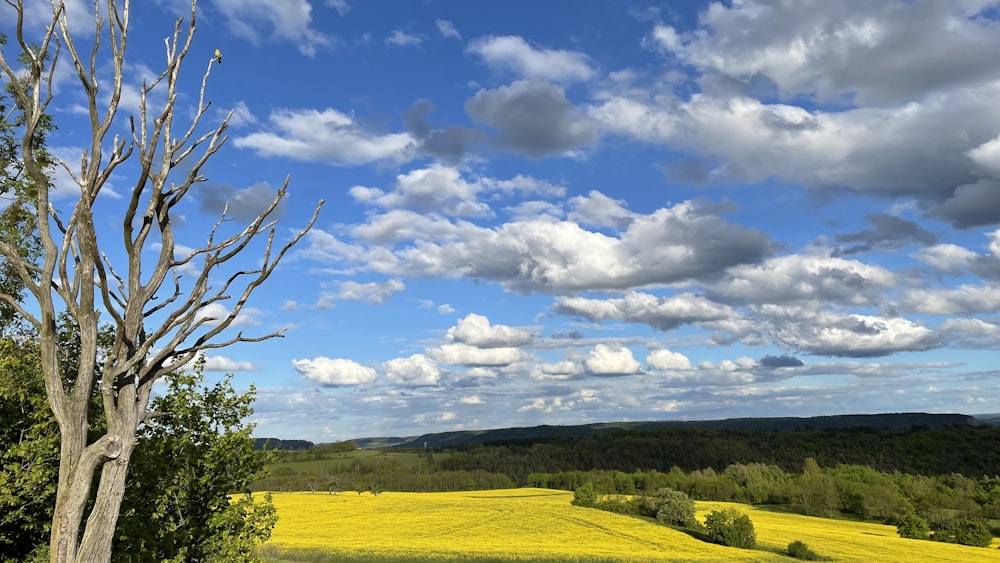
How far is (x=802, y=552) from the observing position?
2125 inches

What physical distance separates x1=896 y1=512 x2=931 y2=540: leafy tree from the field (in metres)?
2.19

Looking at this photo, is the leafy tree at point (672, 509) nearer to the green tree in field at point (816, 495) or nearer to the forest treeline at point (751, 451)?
the green tree in field at point (816, 495)

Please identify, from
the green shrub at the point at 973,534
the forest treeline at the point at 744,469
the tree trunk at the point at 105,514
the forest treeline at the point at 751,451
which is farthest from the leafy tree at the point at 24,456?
the forest treeline at the point at 751,451

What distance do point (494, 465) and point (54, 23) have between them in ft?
532

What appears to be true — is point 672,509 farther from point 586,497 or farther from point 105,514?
point 105,514

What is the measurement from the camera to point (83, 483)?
23.4ft

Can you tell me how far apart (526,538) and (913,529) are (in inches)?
1931

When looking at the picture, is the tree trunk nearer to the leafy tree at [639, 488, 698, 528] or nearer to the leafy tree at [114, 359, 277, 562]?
the leafy tree at [114, 359, 277, 562]

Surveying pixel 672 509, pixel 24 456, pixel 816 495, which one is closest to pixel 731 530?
pixel 672 509

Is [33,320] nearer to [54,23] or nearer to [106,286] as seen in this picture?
[106,286]

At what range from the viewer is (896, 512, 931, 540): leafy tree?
7344 cm

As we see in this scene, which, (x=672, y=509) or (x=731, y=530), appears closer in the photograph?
(x=731, y=530)

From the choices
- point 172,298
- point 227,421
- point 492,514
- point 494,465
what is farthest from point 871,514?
point 172,298

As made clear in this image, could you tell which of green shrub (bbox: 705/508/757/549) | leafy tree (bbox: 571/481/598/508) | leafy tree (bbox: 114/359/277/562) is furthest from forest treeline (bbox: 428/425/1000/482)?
leafy tree (bbox: 114/359/277/562)
